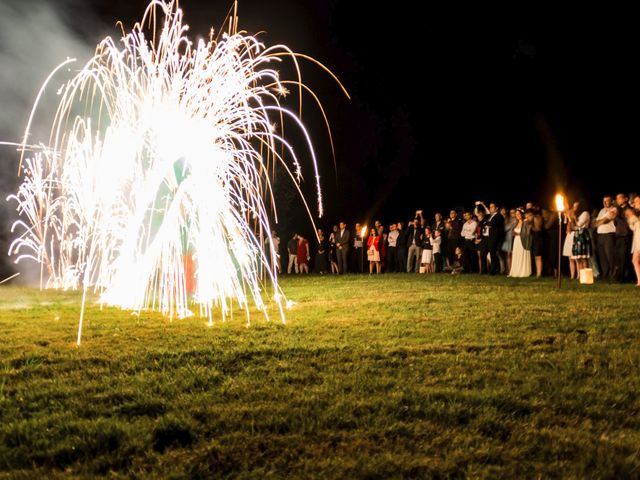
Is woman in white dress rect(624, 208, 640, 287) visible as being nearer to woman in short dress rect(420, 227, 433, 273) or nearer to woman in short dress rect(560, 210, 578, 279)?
woman in short dress rect(560, 210, 578, 279)

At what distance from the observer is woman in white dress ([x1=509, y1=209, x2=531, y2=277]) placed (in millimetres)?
18469

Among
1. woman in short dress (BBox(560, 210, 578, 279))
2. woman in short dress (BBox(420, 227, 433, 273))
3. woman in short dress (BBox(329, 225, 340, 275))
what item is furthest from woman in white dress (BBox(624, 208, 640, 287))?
woman in short dress (BBox(329, 225, 340, 275))

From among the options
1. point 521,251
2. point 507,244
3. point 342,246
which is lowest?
point 521,251

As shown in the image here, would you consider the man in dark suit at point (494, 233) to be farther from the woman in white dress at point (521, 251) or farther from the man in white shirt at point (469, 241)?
the man in white shirt at point (469, 241)

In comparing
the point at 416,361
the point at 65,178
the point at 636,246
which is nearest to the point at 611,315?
the point at 416,361

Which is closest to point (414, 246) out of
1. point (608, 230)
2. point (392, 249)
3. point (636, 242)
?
point (392, 249)

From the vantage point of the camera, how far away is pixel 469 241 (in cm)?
2133

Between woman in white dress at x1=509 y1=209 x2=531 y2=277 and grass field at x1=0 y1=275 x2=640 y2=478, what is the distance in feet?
27.4

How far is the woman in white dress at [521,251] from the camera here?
18.5 metres

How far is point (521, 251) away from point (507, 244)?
3.18 feet

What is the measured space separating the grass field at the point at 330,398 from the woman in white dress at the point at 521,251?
836 centimetres

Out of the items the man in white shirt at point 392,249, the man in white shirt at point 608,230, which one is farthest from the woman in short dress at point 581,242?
the man in white shirt at point 392,249

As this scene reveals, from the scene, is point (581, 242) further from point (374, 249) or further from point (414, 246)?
point (374, 249)

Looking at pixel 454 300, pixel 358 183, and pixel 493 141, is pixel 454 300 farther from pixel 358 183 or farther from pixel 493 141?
pixel 358 183
